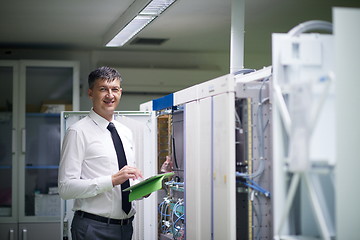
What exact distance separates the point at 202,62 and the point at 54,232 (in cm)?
295

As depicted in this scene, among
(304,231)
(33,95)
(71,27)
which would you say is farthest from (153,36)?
(304,231)

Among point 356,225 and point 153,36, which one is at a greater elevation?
point 153,36

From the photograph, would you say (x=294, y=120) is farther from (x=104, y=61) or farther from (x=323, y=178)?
(x=104, y=61)

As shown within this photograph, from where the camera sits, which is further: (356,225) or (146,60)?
(146,60)

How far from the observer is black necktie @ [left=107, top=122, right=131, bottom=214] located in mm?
3450

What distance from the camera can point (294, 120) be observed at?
89.4 inches

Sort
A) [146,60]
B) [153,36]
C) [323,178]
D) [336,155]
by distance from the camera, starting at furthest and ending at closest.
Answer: [146,60], [153,36], [323,178], [336,155]

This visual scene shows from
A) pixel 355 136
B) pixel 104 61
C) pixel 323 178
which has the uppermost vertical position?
pixel 104 61

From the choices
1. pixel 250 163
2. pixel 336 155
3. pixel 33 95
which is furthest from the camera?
pixel 33 95

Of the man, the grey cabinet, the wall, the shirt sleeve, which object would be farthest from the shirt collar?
the wall

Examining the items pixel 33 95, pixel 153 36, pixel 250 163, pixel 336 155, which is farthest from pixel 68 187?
pixel 33 95

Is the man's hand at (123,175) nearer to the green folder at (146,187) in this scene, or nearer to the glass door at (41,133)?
the green folder at (146,187)

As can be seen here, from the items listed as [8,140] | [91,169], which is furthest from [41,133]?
[91,169]

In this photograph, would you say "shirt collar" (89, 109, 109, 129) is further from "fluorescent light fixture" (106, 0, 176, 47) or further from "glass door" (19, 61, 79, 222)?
"glass door" (19, 61, 79, 222)
